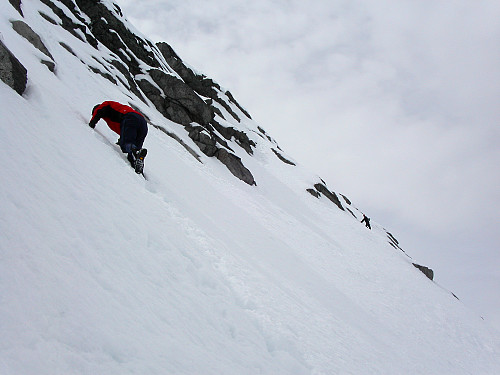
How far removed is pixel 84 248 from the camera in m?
3.49

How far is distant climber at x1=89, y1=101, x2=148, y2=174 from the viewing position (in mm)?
8758

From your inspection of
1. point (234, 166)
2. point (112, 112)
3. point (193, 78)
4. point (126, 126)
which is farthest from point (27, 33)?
point (193, 78)

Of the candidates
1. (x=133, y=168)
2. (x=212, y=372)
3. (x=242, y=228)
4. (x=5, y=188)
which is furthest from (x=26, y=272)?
(x=242, y=228)

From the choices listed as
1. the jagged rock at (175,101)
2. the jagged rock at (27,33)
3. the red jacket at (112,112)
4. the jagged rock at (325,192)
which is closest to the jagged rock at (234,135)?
the jagged rock at (175,101)

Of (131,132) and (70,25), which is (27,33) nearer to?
(131,132)

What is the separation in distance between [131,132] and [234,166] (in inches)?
675

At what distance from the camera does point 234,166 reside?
2612cm

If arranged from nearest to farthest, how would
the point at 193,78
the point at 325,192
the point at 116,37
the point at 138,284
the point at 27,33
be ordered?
the point at 138,284, the point at 27,33, the point at 116,37, the point at 325,192, the point at 193,78

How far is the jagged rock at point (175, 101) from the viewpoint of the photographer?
30.4m

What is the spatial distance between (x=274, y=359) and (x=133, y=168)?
623cm

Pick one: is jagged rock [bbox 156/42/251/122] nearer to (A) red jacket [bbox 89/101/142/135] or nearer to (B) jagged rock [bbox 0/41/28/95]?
(A) red jacket [bbox 89/101/142/135]

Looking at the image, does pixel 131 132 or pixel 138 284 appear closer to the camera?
pixel 138 284

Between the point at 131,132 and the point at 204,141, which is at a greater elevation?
the point at 204,141

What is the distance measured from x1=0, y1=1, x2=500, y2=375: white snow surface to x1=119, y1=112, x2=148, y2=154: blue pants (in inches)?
18.8
